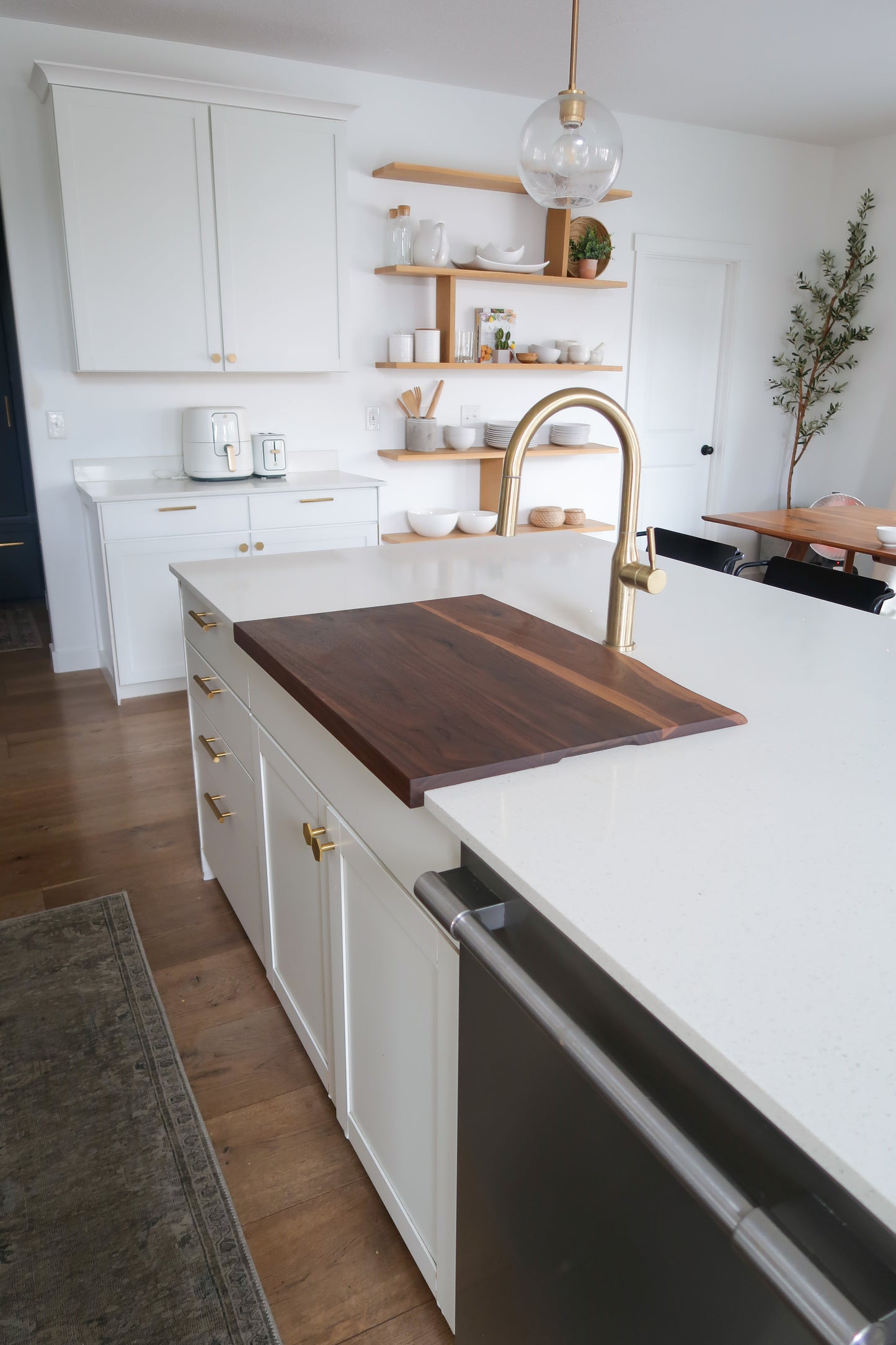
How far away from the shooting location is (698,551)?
2.73 meters

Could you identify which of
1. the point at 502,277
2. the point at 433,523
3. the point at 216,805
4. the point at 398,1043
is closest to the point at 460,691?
the point at 398,1043

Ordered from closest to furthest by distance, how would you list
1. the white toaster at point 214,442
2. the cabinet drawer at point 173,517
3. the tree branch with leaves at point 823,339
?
the cabinet drawer at point 173,517 → the white toaster at point 214,442 → the tree branch with leaves at point 823,339

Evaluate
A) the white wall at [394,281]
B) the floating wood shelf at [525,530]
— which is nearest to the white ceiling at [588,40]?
the white wall at [394,281]

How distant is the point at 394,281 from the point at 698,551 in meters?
2.42

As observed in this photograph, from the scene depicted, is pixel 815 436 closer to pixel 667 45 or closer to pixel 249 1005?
pixel 667 45

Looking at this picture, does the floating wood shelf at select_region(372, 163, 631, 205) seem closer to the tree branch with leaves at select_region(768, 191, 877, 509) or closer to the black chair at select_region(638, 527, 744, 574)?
the tree branch with leaves at select_region(768, 191, 877, 509)

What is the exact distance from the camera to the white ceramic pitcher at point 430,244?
4.13 metres

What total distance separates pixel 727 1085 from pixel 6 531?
5563 mm

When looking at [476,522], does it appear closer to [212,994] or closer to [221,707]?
[221,707]

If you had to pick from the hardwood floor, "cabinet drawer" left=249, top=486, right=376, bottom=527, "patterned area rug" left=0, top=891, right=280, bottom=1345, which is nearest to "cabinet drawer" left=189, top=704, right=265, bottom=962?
the hardwood floor

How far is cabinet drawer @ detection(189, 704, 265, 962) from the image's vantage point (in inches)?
73.5

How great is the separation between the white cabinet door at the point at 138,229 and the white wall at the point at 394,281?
25 cm

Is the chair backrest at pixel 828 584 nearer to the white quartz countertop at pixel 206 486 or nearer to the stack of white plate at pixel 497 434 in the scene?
the white quartz countertop at pixel 206 486

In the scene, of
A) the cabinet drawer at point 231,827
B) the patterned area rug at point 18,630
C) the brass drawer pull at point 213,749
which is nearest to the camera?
the cabinet drawer at point 231,827
